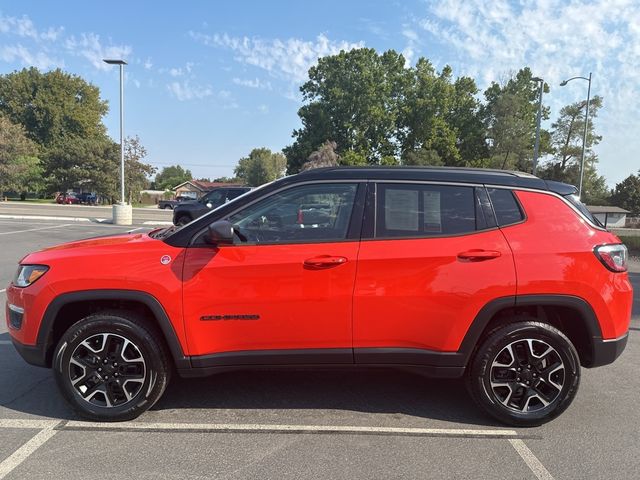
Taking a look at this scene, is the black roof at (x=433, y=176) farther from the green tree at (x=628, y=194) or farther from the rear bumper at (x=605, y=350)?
the green tree at (x=628, y=194)

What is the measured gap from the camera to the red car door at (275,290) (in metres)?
3.27

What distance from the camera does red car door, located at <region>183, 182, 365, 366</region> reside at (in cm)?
327

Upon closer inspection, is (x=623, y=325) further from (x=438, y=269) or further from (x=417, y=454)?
(x=417, y=454)

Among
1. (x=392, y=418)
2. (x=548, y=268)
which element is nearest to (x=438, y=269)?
(x=548, y=268)

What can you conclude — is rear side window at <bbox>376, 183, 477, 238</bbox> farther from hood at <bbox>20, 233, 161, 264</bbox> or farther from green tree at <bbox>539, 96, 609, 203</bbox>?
green tree at <bbox>539, 96, 609, 203</bbox>

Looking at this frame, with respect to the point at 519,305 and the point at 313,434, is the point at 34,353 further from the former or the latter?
the point at 519,305

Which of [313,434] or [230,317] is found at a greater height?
[230,317]

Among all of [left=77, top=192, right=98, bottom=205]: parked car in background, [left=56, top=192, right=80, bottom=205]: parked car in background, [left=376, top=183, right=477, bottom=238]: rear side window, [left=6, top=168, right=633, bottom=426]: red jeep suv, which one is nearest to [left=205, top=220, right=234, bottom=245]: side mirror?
[left=6, top=168, right=633, bottom=426]: red jeep suv

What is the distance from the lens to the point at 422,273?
328 centimetres

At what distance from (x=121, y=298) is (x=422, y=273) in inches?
82.5

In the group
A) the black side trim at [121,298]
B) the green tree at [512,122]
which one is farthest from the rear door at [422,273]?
the green tree at [512,122]

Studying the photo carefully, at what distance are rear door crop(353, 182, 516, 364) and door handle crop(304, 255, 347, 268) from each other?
153 mm

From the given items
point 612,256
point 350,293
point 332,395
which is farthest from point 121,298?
point 612,256

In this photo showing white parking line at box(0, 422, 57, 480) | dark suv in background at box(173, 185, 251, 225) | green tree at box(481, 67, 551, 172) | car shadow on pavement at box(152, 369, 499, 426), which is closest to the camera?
white parking line at box(0, 422, 57, 480)
